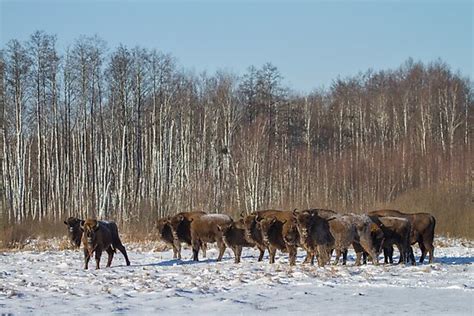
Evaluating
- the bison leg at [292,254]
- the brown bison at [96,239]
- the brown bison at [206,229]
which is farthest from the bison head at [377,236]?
the brown bison at [96,239]

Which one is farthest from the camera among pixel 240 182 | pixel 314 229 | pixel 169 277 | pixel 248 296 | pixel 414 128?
pixel 414 128

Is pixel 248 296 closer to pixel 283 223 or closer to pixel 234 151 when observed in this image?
pixel 283 223

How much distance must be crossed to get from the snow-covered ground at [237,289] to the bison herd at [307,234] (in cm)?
92

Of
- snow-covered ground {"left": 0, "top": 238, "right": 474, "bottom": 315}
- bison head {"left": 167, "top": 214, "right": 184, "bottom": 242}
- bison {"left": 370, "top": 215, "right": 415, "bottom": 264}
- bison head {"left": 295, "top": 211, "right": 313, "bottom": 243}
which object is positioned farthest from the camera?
bison head {"left": 167, "top": 214, "right": 184, "bottom": 242}

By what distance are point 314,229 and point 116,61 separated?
29.0 meters

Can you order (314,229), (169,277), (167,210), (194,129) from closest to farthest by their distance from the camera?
1. (169,277)
2. (314,229)
3. (167,210)
4. (194,129)

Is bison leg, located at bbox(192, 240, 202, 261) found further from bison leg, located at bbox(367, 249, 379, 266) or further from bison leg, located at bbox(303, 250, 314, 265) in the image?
bison leg, located at bbox(367, 249, 379, 266)

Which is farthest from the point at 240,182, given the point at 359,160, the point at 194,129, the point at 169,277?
the point at 169,277

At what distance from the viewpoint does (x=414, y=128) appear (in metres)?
65.1

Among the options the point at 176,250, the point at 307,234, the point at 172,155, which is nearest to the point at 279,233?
the point at 307,234

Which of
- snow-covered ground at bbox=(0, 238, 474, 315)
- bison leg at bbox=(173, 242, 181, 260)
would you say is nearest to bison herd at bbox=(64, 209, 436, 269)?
bison leg at bbox=(173, 242, 181, 260)

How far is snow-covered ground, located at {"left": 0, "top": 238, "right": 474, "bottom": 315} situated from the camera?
1205 cm

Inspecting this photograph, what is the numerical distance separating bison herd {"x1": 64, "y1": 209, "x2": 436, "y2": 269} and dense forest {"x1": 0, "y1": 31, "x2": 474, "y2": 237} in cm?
1251

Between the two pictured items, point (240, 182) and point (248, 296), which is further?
point (240, 182)
